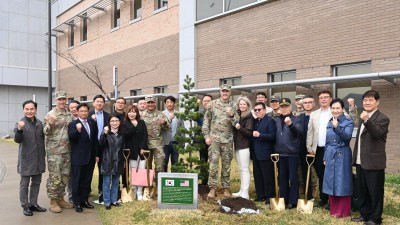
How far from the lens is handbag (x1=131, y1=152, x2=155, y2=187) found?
7355 millimetres

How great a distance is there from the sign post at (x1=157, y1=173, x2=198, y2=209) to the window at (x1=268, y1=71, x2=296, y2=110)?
5.99m

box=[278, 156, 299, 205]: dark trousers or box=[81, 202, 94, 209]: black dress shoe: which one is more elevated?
box=[278, 156, 299, 205]: dark trousers

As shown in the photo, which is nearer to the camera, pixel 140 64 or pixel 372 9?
pixel 372 9

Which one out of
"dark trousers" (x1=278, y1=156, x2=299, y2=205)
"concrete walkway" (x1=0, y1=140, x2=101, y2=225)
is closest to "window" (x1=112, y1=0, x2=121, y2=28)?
"concrete walkway" (x1=0, y1=140, x2=101, y2=225)

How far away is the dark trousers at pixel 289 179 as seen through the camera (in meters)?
6.82

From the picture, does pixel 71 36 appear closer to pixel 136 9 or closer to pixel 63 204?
pixel 136 9

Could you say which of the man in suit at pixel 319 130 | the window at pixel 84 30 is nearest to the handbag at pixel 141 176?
the man in suit at pixel 319 130

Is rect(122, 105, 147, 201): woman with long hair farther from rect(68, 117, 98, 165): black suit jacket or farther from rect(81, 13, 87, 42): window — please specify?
rect(81, 13, 87, 42): window

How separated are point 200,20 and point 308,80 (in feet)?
19.4

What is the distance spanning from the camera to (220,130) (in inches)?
292

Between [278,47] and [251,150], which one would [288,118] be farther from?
[278,47]

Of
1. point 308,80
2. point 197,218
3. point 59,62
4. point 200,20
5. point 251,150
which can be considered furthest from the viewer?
point 59,62

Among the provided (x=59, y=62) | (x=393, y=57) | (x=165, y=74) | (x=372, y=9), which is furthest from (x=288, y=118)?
(x=59, y=62)

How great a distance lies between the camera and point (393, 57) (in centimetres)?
957
